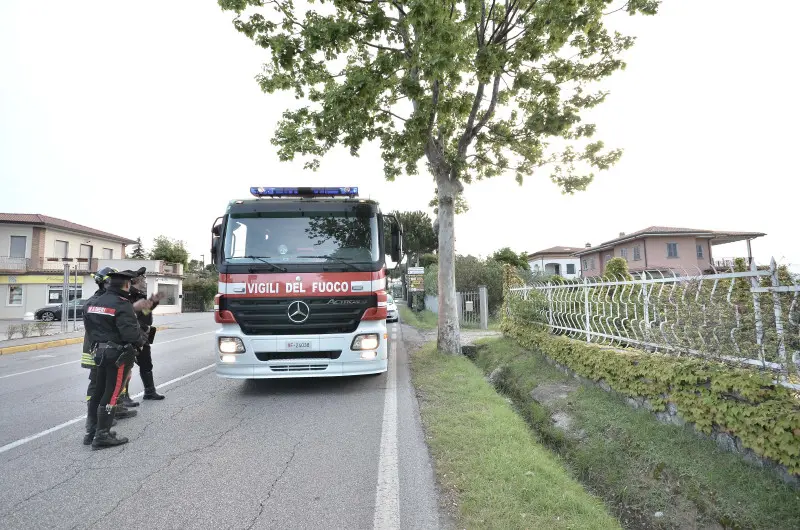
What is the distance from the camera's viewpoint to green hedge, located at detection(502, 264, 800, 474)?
2.80 meters

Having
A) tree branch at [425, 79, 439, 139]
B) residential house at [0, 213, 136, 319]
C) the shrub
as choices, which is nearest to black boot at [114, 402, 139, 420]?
tree branch at [425, 79, 439, 139]

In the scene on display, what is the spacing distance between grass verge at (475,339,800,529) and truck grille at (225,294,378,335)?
9.43ft

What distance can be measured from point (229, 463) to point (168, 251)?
56.1 m

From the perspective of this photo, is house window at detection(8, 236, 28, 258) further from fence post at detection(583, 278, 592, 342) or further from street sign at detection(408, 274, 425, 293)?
fence post at detection(583, 278, 592, 342)

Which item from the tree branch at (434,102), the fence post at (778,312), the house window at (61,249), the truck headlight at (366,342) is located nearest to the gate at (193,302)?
the house window at (61,249)

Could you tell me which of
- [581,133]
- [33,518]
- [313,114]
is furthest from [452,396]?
[581,133]

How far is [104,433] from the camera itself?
429 cm

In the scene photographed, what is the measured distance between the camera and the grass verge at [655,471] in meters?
2.75

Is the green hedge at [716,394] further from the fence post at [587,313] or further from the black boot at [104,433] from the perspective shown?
the black boot at [104,433]

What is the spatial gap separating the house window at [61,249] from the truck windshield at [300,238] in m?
36.9

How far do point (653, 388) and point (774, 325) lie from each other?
1230 millimetres

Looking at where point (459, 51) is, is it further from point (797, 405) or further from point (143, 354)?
point (143, 354)

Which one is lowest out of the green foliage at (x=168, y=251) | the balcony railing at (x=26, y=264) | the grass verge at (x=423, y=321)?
the grass verge at (x=423, y=321)

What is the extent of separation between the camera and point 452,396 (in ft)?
19.5
